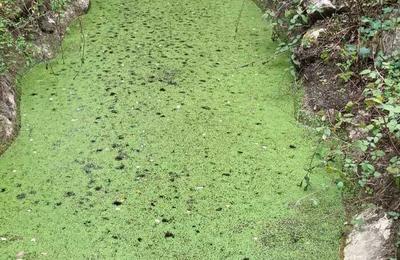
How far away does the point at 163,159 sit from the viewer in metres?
2.71

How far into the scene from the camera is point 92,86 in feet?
11.0

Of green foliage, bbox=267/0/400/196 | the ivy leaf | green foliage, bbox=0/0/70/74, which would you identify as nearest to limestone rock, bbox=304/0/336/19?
green foliage, bbox=267/0/400/196

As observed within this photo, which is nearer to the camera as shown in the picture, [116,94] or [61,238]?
[61,238]

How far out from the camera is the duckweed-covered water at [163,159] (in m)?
2.23

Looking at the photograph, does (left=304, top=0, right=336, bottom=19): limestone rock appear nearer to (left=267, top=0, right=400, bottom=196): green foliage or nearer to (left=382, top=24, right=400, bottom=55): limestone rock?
Result: (left=267, top=0, right=400, bottom=196): green foliage

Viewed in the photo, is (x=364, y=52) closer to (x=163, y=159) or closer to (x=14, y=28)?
(x=163, y=159)

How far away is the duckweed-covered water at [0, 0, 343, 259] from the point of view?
87.7 inches

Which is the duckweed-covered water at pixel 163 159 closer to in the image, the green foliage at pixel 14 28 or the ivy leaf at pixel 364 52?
the green foliage at pixel 14 28

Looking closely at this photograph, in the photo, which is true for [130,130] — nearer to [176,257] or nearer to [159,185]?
[159,185]

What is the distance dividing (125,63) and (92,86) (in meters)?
0.37

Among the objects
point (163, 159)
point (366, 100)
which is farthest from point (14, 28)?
point (366, 100)

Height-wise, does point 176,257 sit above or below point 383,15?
below

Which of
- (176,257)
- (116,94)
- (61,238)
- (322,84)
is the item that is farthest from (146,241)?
(322,84)

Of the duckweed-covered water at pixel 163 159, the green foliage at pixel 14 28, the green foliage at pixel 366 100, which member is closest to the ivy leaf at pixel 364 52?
the green foliage at pixel 366 100
